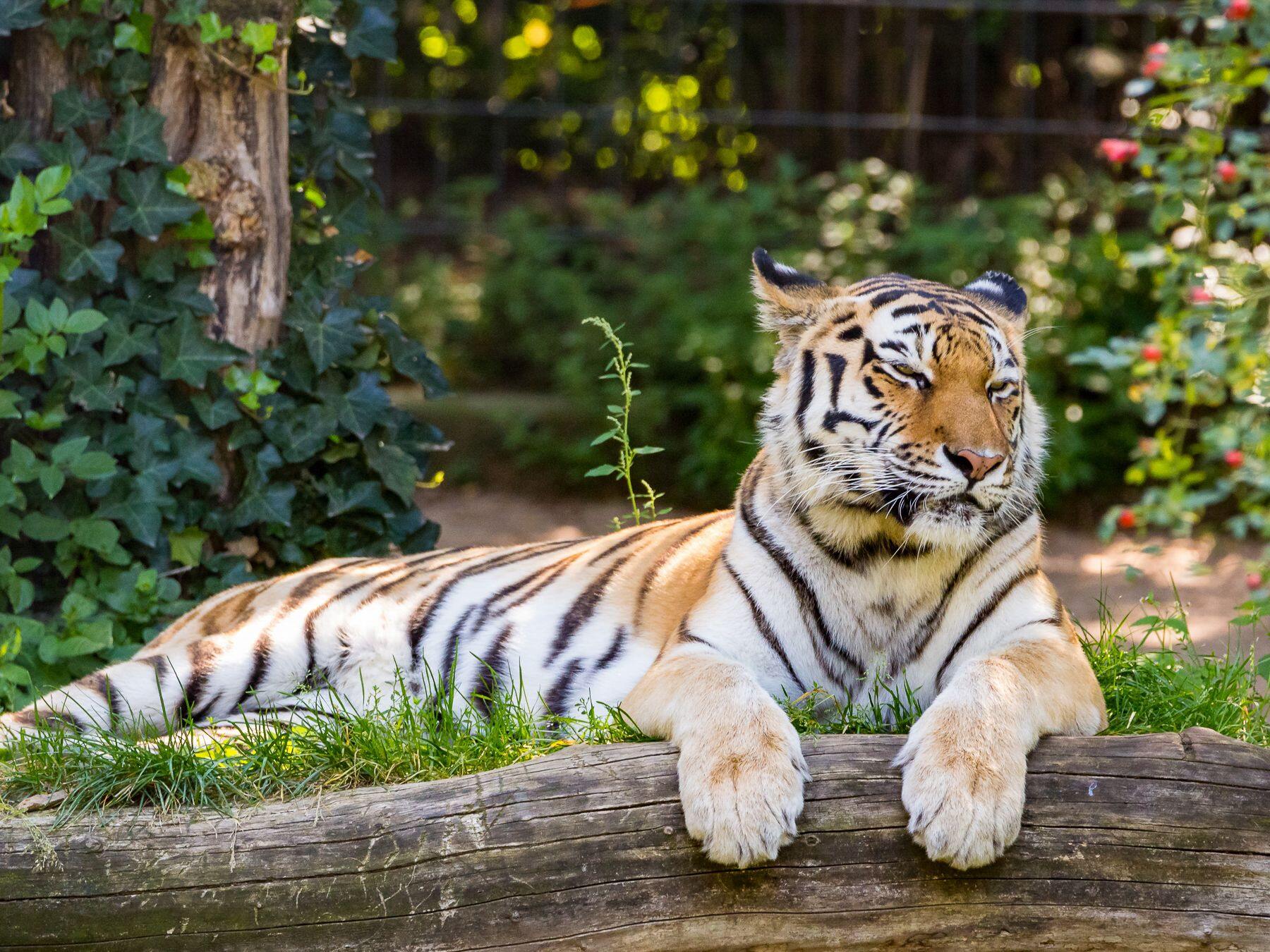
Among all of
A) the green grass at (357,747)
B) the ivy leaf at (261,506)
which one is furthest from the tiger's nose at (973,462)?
the ivy leaf at (261,506)

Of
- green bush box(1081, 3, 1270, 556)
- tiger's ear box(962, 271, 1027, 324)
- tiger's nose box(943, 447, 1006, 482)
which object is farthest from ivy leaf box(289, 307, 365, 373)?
green bush box(1081, 3, 1270, 556)

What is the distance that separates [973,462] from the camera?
2.47 m

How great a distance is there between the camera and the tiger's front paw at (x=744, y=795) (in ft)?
7.07

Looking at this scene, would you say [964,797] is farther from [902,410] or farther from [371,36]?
[371,36]

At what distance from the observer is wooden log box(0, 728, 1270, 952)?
2248 millimetres

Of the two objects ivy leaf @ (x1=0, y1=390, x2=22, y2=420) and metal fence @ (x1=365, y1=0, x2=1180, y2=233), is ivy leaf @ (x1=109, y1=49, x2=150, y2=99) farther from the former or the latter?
metal fence @ (x1=365, y1=0, x2=1180, y2=233)

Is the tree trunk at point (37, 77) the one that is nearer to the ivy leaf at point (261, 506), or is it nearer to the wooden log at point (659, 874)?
the ivy leaf at point (261, 506)

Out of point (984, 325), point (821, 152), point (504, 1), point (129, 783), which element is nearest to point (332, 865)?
point (129, 783)

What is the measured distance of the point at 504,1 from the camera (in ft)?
32.4

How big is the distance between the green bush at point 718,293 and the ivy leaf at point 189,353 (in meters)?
3.40

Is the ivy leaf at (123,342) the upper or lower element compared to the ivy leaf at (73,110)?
lower

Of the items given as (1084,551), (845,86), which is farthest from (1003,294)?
(845,86)

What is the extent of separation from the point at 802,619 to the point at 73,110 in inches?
95.3

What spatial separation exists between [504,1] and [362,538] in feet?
22.1
